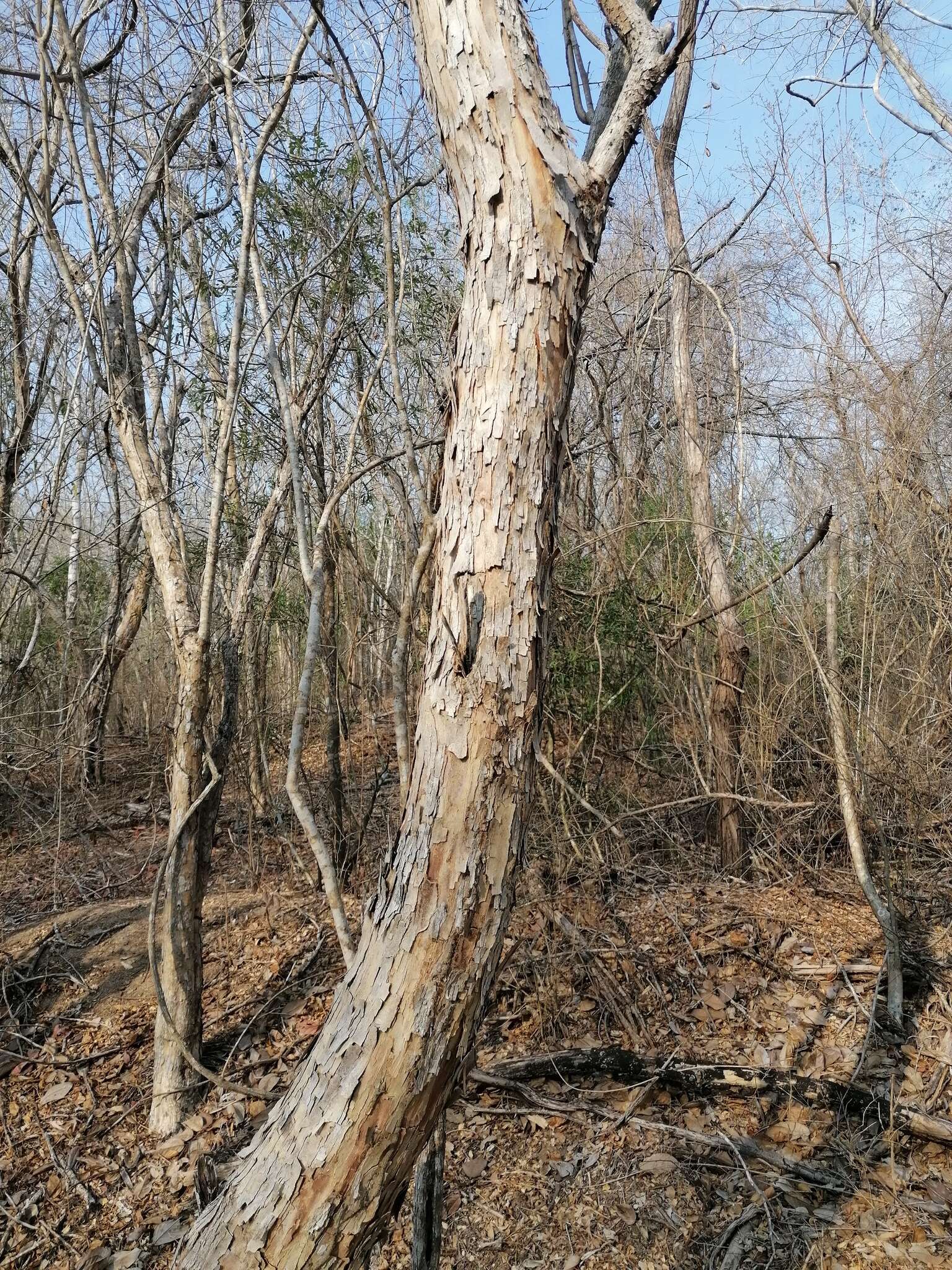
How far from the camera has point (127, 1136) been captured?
2.98 metres

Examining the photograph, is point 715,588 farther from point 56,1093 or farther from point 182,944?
point 56,1093

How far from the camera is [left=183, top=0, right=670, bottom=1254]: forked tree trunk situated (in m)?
1.47

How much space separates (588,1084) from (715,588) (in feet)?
8.21

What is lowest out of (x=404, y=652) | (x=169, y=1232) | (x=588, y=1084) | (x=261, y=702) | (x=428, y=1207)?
(x=169, y=1232)

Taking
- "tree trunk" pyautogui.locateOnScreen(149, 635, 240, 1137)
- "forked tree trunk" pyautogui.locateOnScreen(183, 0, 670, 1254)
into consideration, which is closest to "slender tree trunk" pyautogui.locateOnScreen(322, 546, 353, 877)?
"tree trunk" pyautogui.locateOnScreen(149, 635, 240, 1137)

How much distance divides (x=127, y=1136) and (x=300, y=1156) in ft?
6.47

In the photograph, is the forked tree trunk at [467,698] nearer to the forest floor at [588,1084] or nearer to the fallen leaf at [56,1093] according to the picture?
the forest floor at [588,1084]

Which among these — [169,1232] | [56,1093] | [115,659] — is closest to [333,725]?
[56,1093]

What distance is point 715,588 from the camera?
4383mm

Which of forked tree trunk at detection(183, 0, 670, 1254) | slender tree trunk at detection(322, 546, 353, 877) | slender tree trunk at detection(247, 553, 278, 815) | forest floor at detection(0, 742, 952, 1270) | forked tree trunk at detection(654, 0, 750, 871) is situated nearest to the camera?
forked tree trunk at detection(183, 0, 670, 1254)

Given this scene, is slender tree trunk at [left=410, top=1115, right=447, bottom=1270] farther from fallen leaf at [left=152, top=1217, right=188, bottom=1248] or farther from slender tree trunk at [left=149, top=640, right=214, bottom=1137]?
slender tree trunk at [left=149, top=640, right=214, bottom=1137]

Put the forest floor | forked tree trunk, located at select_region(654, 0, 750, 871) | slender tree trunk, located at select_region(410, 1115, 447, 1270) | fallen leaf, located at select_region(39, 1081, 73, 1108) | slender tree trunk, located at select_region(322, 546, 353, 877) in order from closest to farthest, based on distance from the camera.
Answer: slender tree trunk, located at select_region(410, 1115, 447, 1270) < the forest floor < fallen leaf, located at select_region(39, 1081, 73, 1108) < slender tree trunk, located at select_region(322, 546, 353, 877) < forked tree trunk, located at select_region(654, 0, 750, 871)

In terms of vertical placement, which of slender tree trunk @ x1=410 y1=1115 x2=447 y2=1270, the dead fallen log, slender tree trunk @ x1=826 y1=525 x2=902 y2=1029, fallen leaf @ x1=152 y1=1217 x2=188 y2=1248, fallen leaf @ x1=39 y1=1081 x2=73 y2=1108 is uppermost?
slender tree trunk @ x1=826 y1=525 x2=902 y2=1029

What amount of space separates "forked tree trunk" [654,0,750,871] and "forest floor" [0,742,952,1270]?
39 centimetres
